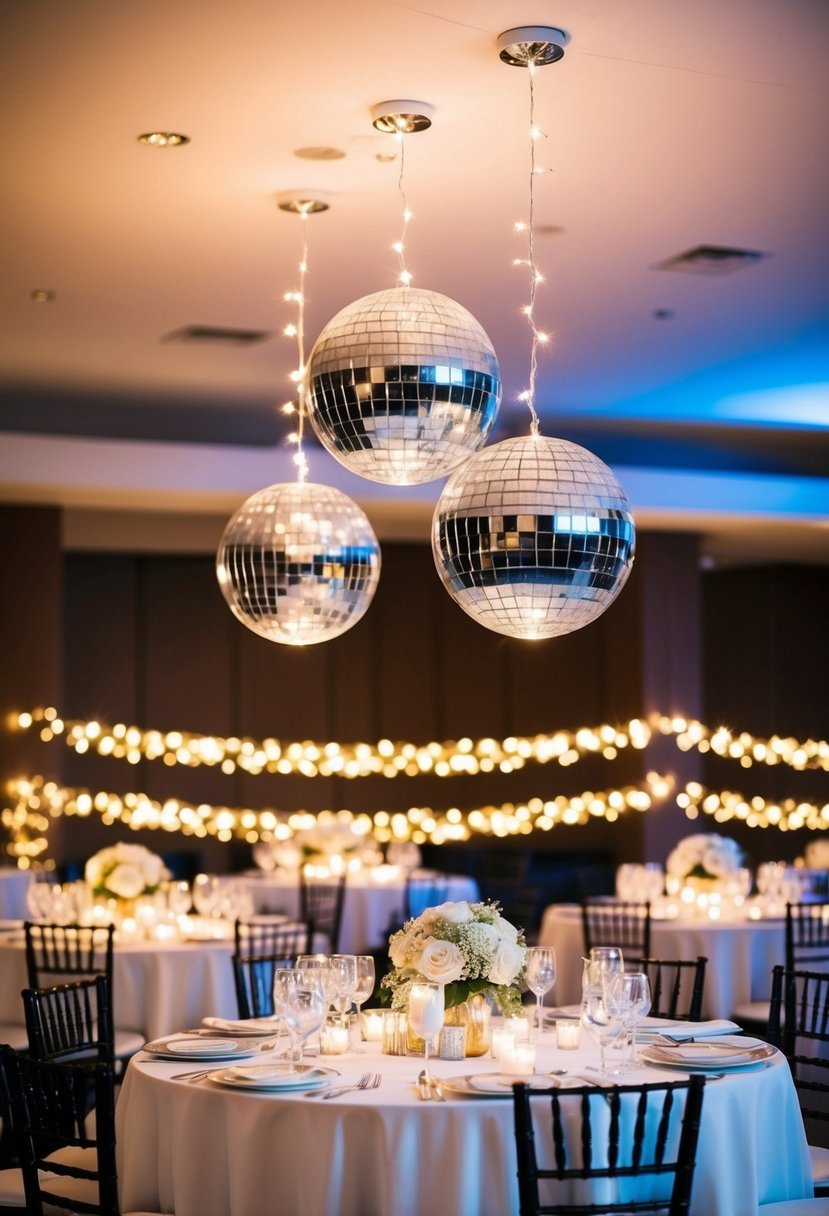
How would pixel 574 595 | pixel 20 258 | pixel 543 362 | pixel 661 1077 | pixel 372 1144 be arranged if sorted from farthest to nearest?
1. pixel 543 362
2. pixel 20 258
3. pixel 574 595
4. pixel 661 1077
5. pixel 372 1144

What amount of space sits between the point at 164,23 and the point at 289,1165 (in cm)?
307

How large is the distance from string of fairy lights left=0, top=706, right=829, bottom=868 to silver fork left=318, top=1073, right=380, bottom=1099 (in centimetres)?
730

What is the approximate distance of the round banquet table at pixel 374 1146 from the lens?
3434 mm

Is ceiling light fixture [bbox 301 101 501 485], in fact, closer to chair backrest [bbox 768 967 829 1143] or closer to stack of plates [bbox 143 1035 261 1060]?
stack of plates [bbox 143 1035 261 1060]

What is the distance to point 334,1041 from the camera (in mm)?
4066

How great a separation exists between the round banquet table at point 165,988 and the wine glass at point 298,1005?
8.73 ft

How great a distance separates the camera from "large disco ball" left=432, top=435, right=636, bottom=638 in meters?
4.05

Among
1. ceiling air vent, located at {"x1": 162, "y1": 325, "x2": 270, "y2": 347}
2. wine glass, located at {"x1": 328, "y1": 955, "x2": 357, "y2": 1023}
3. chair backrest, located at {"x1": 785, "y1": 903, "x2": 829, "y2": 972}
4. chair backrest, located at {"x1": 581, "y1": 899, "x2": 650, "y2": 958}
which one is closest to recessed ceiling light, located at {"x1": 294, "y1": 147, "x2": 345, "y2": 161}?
ceiling air vent, located at {"x1": 162, "y1": 325, "x2": 270, "y2": 347}

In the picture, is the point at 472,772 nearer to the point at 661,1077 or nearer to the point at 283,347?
the point at 283,347

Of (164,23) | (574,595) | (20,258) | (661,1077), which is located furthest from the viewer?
(20,258)

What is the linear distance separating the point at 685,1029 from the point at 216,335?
4.99 m

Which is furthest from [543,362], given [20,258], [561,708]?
[561,708]

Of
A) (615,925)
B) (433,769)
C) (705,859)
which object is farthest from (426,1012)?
(433,769)

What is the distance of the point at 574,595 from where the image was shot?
411 centimetres
